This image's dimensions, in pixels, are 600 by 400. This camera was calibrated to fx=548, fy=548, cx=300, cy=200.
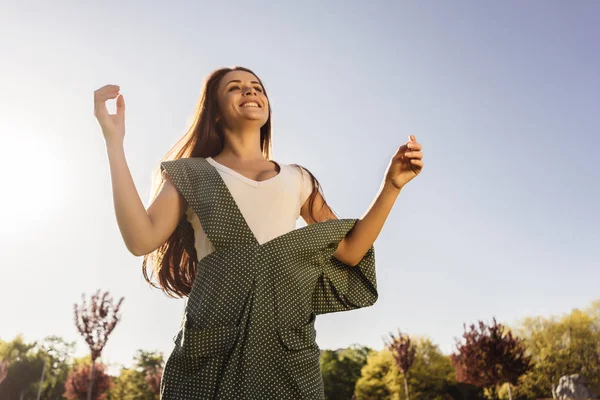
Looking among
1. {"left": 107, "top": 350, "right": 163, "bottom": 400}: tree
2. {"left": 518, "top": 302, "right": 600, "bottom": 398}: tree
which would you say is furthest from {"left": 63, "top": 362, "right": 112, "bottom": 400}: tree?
{"left": 518, "top": 302, "right": 600, "bottom": 398}: tree

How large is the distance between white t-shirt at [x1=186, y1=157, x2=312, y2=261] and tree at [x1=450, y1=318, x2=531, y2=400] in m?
27.4

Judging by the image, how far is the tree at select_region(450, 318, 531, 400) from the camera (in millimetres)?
27125

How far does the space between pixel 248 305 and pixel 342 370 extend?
5527 centimetres

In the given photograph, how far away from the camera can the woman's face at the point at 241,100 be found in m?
2.42

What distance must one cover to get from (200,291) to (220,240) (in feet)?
0.62

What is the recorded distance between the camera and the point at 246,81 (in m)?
2.49

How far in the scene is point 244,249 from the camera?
190 cm

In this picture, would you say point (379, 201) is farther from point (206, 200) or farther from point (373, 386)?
point (373, 386)

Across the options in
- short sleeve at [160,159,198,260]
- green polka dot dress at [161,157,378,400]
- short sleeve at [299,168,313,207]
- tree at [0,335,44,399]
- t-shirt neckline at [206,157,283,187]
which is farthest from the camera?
tree at [0,335,44,399]

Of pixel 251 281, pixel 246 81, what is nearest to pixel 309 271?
pixel 251 281

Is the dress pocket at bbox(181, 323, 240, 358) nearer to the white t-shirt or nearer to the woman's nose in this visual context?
the white t-shirt

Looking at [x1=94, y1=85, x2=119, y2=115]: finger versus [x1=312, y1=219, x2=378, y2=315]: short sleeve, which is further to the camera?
[x1=312, y1=219, x2=378, y2=315]: short sleeve

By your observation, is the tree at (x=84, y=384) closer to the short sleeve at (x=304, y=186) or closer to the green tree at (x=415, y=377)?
the green tree at (x=415, y=377)

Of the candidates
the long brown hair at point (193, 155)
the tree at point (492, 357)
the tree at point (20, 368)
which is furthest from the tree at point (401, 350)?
the tree at point (20, 368)
